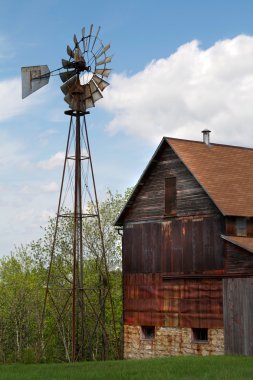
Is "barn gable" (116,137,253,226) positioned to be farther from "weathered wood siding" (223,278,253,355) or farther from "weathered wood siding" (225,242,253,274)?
"weathered wood siding" (223,278,253,355)

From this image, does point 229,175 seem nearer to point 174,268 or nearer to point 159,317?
point 174,268

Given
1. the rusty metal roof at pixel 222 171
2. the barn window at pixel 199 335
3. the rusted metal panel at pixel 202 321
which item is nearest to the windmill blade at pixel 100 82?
the rusty metal roof at pixel 222 171

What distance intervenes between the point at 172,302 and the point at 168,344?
6.53ft

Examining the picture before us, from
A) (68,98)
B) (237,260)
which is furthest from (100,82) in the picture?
(237,260)

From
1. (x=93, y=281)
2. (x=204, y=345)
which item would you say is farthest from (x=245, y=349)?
(x=93, y=281)

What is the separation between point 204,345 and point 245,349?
96.3 inches

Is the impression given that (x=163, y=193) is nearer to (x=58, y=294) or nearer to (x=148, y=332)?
(x=148, y=332)

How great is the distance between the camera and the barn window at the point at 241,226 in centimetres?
3238

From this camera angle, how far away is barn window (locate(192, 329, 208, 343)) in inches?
1283

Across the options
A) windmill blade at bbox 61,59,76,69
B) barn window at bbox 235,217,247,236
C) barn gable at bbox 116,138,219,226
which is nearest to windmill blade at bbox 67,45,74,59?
windmill blade at bbox 61,59,76,69

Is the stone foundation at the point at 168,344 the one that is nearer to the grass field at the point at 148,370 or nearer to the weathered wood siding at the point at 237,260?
the weathered wood siding at the point at 237,260

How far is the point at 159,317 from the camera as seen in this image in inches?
1368

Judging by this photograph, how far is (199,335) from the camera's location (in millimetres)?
32938

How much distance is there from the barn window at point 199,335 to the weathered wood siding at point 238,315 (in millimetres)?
Result: 1613
